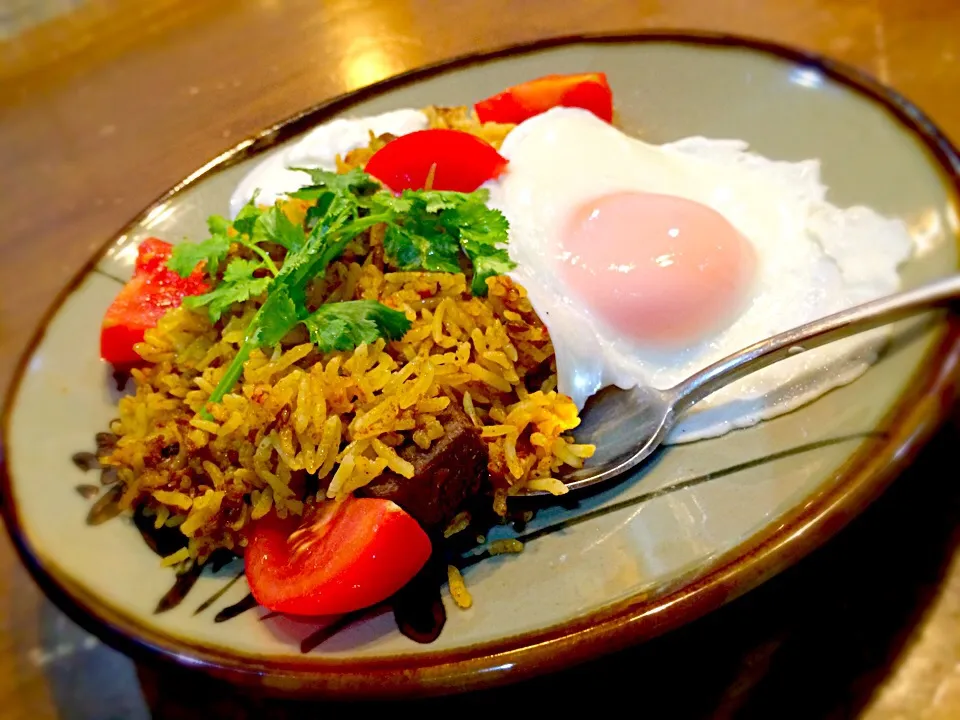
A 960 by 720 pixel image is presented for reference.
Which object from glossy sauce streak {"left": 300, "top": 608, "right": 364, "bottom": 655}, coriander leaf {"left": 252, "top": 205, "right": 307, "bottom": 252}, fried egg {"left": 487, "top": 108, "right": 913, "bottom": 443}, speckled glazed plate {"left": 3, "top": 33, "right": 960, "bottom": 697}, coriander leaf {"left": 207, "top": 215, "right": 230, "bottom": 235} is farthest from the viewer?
coriander leaf {"left": 207, "top": 215, "right": 230, "bottom": 235}

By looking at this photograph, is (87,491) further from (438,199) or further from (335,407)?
(438,199)

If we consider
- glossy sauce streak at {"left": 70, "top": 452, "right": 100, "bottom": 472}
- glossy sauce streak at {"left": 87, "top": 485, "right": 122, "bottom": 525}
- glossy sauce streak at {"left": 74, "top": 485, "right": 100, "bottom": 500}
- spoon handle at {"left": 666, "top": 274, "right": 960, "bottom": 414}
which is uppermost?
glossy sauce streak at {"left": 70, "top": 452, "right": 100, "bottom": 472}

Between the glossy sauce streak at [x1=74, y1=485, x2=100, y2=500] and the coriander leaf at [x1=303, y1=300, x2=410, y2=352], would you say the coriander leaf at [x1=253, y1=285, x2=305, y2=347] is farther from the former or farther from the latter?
the glossy sauce streak at [x1=74, y1=485, x2=100, y2=500]

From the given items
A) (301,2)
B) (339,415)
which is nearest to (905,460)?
(339,415)

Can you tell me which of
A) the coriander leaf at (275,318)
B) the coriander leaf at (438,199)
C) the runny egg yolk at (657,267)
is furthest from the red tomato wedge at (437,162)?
the coriander leaf at (275,318)

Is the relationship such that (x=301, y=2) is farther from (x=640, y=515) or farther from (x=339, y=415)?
(x=640, y=515)

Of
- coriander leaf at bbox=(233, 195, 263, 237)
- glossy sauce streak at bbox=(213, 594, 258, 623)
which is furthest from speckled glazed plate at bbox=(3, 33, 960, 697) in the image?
coriander leaf at bbox=(233, 195, 263, 237)

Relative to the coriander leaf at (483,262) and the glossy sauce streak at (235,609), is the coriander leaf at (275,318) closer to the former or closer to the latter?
the coriander leaf at (483,262)

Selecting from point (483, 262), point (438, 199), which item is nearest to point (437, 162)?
Answer: point (438, 199)
